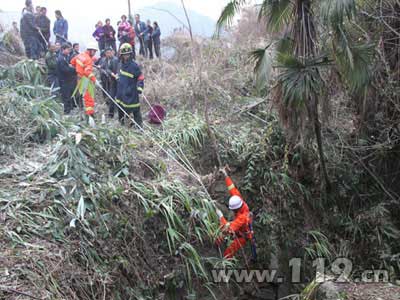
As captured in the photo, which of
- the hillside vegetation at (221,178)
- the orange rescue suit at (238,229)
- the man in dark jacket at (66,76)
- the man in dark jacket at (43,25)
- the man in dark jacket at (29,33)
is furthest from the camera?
the man in dark jacket at (43,25)

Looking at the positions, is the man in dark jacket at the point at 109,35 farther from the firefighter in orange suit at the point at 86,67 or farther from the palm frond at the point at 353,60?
the palm frond at the point at 353,60

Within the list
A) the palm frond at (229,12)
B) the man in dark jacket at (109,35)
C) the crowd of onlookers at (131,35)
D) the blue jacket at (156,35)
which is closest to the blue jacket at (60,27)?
the crowd of onlookers at (131,35)

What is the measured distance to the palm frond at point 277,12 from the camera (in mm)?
7137

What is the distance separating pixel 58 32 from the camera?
1128cm

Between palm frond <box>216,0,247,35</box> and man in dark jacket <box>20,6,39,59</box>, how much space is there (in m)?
5.45

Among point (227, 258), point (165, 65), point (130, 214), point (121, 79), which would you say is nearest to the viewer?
point (130, 214)

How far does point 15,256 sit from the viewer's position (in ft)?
16.2

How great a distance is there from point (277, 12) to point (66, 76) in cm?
474

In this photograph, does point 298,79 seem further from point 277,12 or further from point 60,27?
point 60,27

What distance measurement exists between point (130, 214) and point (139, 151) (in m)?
1.43

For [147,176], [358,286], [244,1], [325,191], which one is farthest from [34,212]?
[325,191]

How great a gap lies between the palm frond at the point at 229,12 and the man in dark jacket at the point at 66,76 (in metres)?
3.58

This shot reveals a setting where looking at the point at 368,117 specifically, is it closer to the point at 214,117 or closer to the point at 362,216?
the point at 362,216

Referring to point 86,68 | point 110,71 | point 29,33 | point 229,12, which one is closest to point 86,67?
point 86,68
